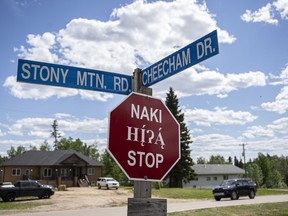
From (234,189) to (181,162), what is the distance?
2070 cm

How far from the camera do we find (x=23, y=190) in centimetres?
2877

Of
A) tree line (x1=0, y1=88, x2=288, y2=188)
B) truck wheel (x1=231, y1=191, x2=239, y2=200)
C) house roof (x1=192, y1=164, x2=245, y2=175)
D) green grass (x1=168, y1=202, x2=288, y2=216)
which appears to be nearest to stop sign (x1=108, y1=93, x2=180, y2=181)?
green grass (x1=168, y1=202, x2=288, y2=216)

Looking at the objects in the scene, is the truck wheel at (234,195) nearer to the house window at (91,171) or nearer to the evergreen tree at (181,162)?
the evergreen tree at (181,162)

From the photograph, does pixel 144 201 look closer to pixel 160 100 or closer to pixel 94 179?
pixel 160 100

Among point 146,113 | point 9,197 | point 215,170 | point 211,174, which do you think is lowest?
point 9,197

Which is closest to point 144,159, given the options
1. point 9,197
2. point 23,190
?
point 9,197

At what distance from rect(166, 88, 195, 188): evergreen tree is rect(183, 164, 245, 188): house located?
78.8 ft

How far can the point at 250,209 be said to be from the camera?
18500mm

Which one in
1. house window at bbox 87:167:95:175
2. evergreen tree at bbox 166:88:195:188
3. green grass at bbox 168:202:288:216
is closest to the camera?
green grass at bbox 168:202:288:216

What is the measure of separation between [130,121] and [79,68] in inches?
43.4

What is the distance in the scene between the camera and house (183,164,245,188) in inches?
2925

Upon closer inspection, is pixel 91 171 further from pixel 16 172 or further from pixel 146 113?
pixel 146 113

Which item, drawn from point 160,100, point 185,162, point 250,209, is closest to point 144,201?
point 160,100

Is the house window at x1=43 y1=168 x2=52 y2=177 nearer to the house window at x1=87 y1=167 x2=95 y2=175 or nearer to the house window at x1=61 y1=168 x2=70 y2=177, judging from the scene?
the house window at x1=61 y1=168 x2=70 y2=177
